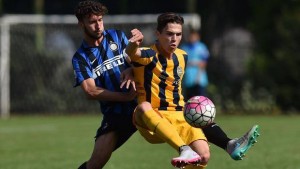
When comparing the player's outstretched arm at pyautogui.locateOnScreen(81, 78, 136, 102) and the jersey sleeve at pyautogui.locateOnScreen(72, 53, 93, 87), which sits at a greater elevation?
the jersey sleeve at pyautogui.locateOnScreen(72, 53, 93, 87)

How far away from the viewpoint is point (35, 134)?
16297 millimetres

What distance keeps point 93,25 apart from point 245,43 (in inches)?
633

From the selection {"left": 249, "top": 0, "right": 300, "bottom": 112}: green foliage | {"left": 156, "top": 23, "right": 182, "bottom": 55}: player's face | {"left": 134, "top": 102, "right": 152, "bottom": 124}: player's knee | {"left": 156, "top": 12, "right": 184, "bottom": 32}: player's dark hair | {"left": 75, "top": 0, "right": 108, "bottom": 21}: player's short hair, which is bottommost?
{"left": 249, "top": 0, "right": 300, "bottom": 112}: green foliage

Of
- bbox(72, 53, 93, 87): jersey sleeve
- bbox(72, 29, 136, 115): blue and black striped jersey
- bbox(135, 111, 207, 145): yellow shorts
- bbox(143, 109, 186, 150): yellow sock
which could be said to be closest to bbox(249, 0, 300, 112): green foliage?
bbox(72, 29, 136, 115): blue and black striped jersey

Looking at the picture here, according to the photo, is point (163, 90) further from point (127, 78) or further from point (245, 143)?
point (245, 143)

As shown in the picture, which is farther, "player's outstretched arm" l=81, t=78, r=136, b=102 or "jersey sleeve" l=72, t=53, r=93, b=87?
"jersey sleeve" l=72, t=53, r=93, b=87

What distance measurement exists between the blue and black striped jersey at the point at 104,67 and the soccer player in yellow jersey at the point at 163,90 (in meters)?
0.23

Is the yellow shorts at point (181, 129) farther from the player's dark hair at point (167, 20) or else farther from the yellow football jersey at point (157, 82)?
the player's dark hair at point (167, 20)

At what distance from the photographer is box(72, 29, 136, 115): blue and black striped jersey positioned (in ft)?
25.4

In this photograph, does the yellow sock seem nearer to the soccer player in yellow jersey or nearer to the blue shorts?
the soccer player in yellow jersey

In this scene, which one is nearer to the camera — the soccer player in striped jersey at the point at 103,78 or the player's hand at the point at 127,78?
the player's hand at the point at 127,78

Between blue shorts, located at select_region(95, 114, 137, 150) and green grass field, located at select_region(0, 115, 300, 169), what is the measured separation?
2427 mm

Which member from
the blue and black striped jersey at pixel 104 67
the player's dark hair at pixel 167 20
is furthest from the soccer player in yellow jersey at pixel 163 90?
the blue and black striped jersey at pixel 104 67

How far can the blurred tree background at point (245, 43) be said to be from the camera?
2161 cm
